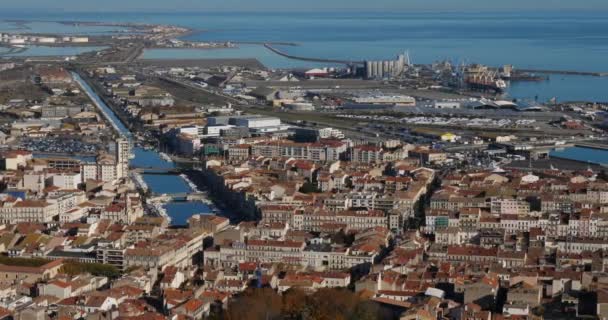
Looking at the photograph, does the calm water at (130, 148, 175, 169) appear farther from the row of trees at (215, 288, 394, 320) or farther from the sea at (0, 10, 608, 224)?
the row of trees at (215, 288, 394, 320)

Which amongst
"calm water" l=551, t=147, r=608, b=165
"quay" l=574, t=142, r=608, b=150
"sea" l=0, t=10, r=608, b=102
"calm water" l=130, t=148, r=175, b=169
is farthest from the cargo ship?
"calm water" l=130, t=148, r=175, b=169

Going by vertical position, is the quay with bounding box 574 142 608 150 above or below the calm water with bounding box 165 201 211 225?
below

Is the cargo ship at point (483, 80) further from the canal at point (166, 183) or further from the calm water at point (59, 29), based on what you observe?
the calm water at point (59, 29)

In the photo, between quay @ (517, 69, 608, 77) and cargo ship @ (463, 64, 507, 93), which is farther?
quay @ (517, 69, 608, 77)

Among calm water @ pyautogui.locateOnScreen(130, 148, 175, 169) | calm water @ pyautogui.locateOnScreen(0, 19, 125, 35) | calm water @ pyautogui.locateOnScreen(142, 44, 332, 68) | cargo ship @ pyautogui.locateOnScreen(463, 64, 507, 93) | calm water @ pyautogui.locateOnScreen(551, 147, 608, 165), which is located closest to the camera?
calm water @ pyautogui.locateOnScreen(130, 148, 175, 169)

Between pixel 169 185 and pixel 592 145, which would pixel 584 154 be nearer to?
pixel 592 145

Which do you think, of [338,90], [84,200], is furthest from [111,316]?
[338,90]

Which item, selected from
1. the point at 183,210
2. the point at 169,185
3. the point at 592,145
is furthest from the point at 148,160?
the point at 592,145

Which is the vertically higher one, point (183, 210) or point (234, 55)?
point (183, 210)
